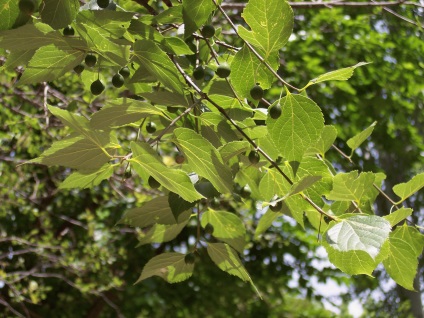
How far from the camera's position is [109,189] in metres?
4.94

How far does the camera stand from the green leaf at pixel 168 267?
3.81 ft

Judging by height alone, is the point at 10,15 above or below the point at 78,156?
above

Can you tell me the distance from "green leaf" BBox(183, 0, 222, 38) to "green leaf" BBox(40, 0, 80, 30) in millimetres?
178

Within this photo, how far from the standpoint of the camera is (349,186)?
1.10 metres

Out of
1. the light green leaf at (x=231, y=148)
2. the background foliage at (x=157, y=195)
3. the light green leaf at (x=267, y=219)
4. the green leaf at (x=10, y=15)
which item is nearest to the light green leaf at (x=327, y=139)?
the light green leaf at (x=267, y=219)

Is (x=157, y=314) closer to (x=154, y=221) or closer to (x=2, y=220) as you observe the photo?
(x=2, y=220)

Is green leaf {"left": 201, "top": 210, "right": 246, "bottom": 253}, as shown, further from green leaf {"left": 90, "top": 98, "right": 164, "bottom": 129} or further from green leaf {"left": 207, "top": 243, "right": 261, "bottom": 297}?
green leaf {"left": 90, "top": 98, "right": 164, "bottom": 129}

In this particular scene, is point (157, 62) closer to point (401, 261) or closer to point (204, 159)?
point (204, 159)

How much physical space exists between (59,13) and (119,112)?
18 centimetres

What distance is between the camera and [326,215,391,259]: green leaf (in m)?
0.88

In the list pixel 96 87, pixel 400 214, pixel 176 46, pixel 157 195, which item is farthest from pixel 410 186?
pixel 157 195

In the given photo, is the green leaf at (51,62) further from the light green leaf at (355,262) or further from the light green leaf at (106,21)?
the light green leaf at (355,262)

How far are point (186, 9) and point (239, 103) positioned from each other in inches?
8.3

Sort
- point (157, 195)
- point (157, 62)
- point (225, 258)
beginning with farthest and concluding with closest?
point (157, 195) → point (225, 258) → point (157, 62)
